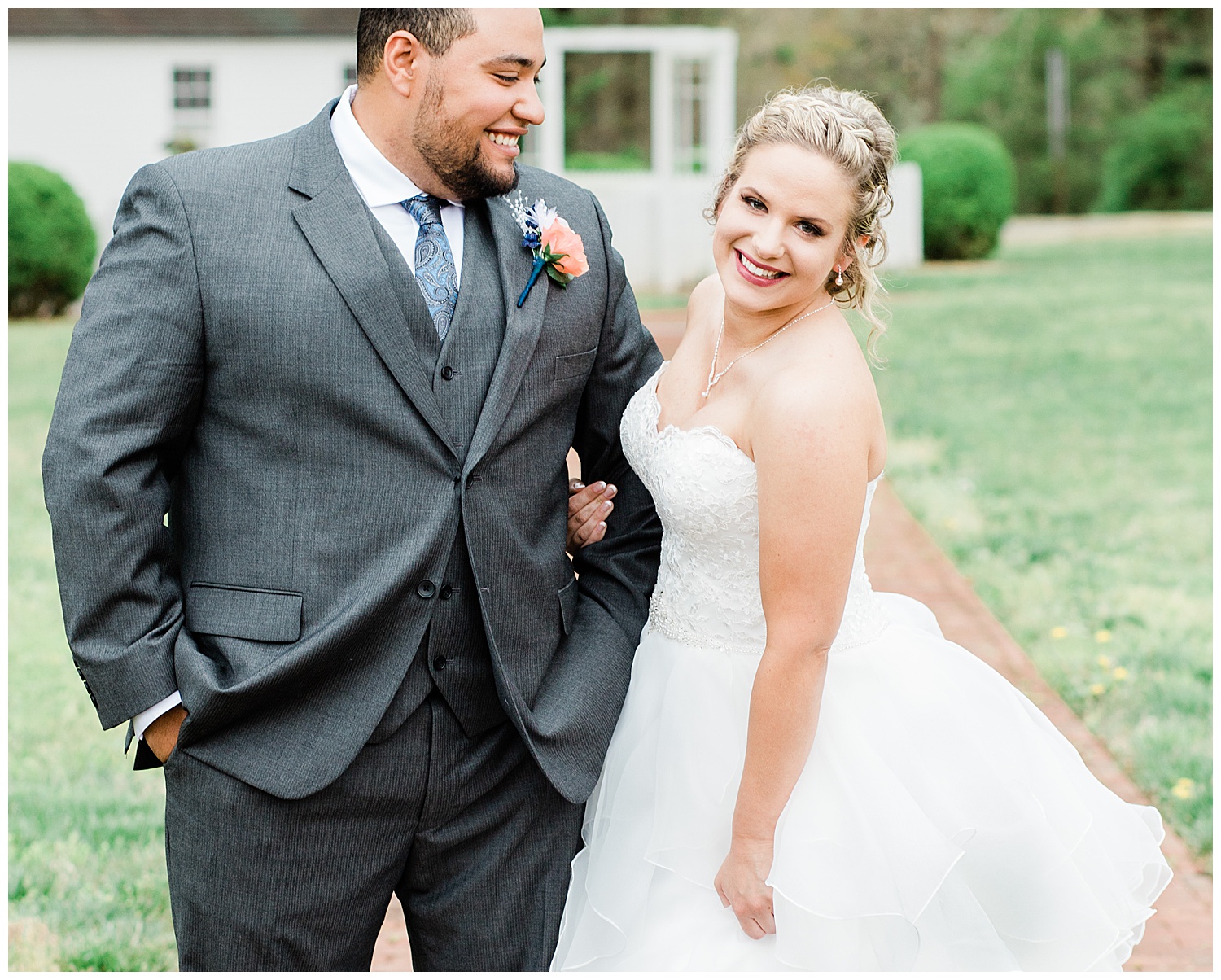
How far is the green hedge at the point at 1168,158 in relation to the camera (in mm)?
29172

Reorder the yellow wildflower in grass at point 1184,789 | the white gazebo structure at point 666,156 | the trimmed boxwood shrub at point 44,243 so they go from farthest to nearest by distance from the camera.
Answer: the white gazebo structure at point 666,156, the trimmed boxwood shrub at point 44,243, the yellow wildflower in grass at point 1184,789

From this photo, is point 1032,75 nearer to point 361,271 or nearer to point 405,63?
point 405,63

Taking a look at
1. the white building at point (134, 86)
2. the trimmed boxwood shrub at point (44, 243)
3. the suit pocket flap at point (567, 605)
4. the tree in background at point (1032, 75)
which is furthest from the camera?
the tree in background at point (1032, 75)

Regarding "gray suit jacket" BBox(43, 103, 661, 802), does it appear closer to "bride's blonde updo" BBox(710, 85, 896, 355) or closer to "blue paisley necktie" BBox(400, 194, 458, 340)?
"blue paisley necktie" BBox(400, 194, 458, 340)

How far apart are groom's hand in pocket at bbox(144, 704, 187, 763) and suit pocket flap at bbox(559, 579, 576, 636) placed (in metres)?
0.76

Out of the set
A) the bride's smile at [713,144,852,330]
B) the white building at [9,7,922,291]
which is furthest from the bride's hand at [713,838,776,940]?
the white building at [9,7,922,291]

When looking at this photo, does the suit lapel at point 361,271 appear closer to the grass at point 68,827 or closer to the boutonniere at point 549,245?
the boutonniere at point 549,245

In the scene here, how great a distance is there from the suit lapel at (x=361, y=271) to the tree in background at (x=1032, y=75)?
26.6 meters

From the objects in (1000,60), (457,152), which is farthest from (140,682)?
(1000,60)

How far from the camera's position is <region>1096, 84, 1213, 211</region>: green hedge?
2917 centimetres

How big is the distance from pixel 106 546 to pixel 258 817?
1.88 feet

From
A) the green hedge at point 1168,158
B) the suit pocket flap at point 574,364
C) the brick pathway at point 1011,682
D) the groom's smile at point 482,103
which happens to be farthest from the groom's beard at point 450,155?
the green hedge at point 1168,158

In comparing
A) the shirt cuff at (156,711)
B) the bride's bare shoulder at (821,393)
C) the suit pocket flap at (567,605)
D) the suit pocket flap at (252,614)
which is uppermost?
the bride's bare shoulder at (821,393)

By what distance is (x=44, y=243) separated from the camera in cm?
1481
